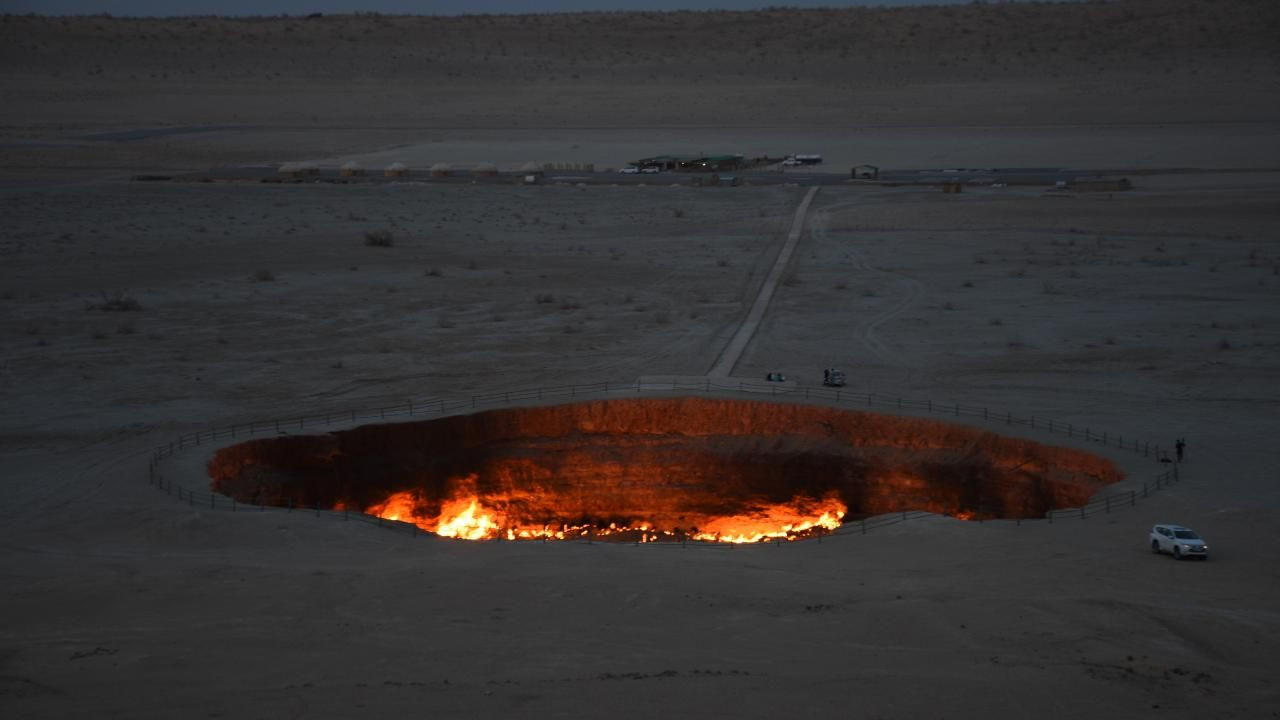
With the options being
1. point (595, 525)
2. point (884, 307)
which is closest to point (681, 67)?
point (884, 307)

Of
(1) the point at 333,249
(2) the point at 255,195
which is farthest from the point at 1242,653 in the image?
(2) the point at 255,195

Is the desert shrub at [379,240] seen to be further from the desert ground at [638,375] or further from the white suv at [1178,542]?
the white suv at [1178,542]

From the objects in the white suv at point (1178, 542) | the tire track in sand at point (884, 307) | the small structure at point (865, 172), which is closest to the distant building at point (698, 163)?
the small structure at point (865, 172)

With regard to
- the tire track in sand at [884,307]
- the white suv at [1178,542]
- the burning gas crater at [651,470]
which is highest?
the tire track in sand at [884,307]

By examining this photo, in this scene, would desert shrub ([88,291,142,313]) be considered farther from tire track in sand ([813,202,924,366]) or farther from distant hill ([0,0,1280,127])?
distant hill ([0,0,1280,127])

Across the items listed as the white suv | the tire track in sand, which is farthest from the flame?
the white suv

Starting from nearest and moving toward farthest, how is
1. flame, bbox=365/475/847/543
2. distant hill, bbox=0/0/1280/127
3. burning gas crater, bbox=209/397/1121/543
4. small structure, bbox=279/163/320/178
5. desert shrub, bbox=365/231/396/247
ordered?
burning gas crater, bbox=209/397/1121/543, flame, bbox=365/475/847/543, desert shrub, bbox=365/231/396/247, small structure, bbox=279/163/320/178, distant hill, bbox=0/0/1280/127

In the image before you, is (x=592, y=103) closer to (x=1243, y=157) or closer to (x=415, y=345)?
(x=1243, y=157)
